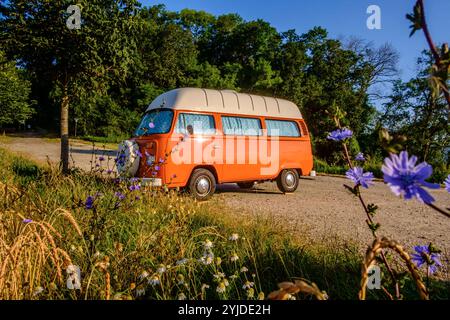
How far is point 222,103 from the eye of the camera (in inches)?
329

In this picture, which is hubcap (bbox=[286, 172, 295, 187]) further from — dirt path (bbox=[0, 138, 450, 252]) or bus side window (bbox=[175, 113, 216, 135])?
bus side window (bbox=[175, 113, 216, 135])

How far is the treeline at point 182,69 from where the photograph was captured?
24.6 ft

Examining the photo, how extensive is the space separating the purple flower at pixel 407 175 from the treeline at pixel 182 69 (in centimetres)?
92

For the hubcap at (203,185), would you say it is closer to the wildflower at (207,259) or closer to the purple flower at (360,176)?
the wildflower at (207,259)

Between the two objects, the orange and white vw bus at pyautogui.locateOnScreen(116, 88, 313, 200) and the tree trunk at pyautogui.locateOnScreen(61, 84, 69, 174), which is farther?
the tree trunk at pyautogui.locateOnScreen(61, 84, 69, 174)

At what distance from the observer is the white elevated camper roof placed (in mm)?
7746

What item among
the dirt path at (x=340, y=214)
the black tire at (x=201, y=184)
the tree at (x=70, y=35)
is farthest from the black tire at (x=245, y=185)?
the tree at (x=70, y=35)

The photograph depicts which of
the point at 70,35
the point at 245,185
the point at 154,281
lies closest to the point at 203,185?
the point at 245,185

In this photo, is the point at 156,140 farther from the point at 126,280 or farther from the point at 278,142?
the point at 126,280

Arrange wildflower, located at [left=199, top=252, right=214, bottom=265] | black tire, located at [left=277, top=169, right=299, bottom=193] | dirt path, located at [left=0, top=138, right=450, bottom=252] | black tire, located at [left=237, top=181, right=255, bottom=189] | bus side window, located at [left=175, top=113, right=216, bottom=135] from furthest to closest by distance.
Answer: black tire, located at [left=237, top=181, right=255, bottom=189] < black tire, located at [left=277, top=169, right=299, bottom=193] < bus side window, located at [left=175, top=113, right=216, bottom=135] < dirt path, located at [left=0, top=138, right=450, bottom=252] < wildflower, located at [left=199, top=252, right=214, bottom=265]

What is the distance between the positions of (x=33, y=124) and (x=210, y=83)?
35.8 metres

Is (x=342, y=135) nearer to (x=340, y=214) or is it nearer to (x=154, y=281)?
(x=154, y=281)

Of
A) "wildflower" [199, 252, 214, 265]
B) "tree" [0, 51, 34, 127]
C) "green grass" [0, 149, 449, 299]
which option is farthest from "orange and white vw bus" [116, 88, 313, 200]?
"tree" [0, 51, 34, 127]

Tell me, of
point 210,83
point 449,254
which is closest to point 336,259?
point 449,254
